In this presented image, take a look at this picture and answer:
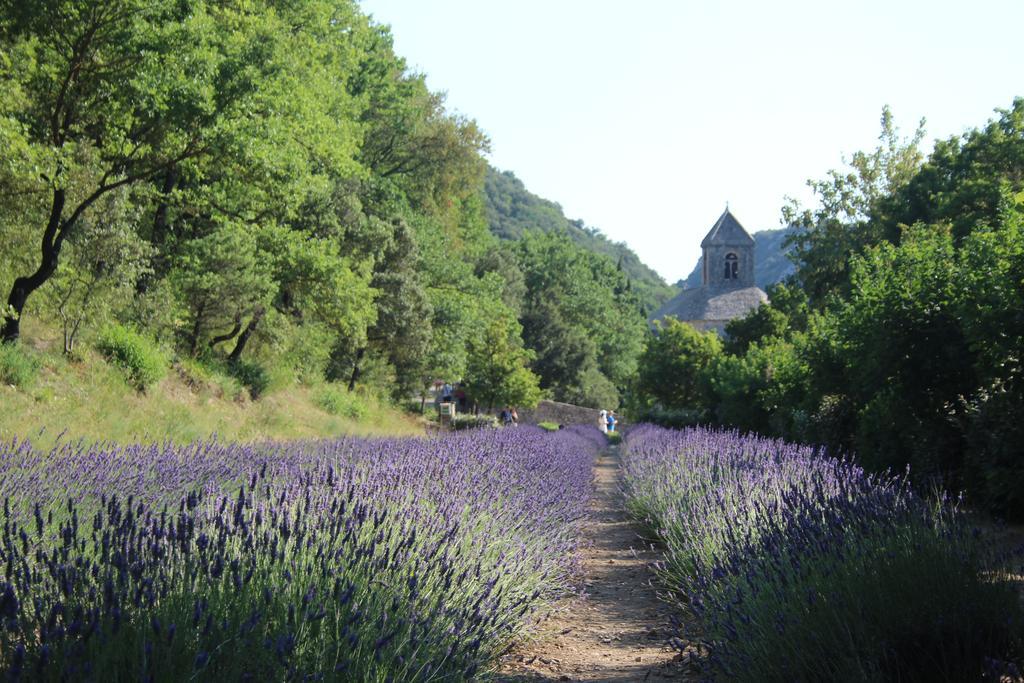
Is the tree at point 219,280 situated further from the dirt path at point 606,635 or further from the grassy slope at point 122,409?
the dirt path at point 606,635

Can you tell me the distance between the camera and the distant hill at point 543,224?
133 metres

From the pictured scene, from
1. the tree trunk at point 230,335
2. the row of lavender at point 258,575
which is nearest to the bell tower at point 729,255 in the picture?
the tree trunk at point 230,335

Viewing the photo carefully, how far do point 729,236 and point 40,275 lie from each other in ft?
257

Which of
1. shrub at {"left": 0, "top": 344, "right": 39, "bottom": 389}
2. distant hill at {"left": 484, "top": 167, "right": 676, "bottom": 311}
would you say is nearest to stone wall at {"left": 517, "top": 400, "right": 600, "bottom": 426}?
shrub at {"left": 0, "top": 344, "right": 39, "bottom": 389}

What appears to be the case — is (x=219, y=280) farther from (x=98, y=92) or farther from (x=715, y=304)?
(x=715, y=304)

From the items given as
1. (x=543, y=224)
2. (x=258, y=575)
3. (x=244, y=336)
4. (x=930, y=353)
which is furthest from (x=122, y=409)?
(x=543, y=224)

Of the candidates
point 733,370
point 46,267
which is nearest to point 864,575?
point 46,267

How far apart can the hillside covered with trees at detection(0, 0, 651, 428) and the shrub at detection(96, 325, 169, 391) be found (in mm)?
34

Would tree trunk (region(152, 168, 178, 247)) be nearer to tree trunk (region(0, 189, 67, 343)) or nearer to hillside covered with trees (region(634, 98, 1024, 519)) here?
tree trunk (region(0, 189, 67, 343))

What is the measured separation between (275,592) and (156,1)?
12860mm

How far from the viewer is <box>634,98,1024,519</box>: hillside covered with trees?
748cm

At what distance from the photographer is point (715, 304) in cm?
8362

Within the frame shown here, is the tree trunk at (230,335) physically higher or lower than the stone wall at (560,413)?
higher

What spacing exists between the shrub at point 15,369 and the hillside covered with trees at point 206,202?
0.03 m
